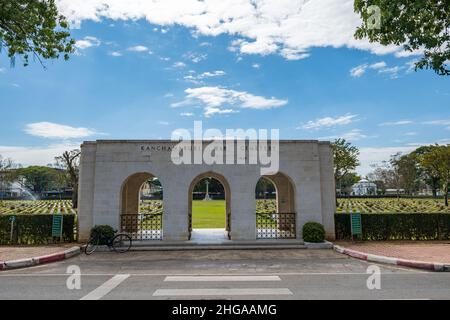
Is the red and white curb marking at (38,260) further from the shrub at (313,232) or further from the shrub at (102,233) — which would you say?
the shrub at (313,232)

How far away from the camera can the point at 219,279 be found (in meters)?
8.32

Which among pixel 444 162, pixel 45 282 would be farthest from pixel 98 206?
pixel 444 162

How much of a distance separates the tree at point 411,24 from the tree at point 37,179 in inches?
4297

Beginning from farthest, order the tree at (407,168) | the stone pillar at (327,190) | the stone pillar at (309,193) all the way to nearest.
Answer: the tree at (407,168) → the stone pillar at (327,190) → the stone pillar at (309,193)

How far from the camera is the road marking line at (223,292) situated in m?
6.90

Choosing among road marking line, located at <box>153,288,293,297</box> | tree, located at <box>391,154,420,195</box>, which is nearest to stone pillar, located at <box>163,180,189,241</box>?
road marking line, located at <box>153,288,293,297</box>

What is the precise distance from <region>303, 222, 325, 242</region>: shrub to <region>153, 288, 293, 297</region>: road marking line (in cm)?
649

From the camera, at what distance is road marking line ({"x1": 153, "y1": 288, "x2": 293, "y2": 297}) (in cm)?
690

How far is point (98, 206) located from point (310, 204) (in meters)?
9.89

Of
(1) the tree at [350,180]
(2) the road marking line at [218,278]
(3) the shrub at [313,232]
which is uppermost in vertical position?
(1) the tree at [350,180]

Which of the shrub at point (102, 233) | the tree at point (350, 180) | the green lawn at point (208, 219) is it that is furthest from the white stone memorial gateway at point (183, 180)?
the tree at point (350, 180)

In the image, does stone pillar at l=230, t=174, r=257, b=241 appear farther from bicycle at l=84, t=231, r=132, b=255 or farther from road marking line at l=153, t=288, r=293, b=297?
road marking line at l=153, t=288, r=293, b=297

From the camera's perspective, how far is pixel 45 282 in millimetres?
8039
